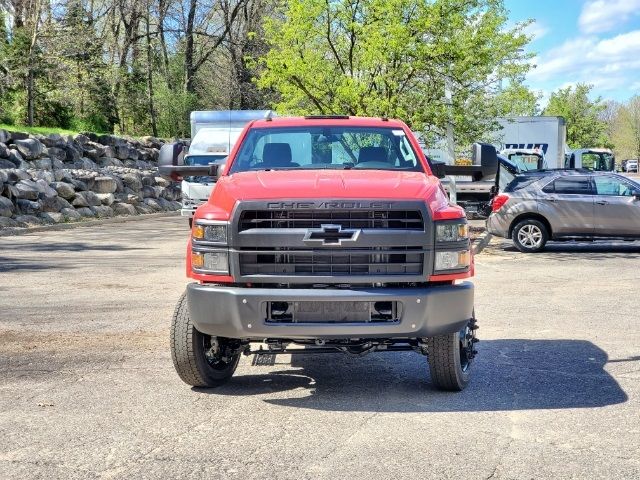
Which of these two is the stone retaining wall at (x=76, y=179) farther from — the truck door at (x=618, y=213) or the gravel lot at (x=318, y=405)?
the truck door at (x=618, y=213)

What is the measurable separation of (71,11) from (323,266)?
98.0 ft

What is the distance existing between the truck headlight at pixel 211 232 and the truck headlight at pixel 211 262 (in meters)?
0.09

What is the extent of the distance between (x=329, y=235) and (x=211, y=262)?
0.82 meters

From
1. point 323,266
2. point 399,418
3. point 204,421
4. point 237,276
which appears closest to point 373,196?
point 323,266

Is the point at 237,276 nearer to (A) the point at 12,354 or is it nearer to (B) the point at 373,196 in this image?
(B) the point at 373,196

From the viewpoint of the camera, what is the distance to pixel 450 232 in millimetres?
5602

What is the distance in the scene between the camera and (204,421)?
209 inches

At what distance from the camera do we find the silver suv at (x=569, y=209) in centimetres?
1681

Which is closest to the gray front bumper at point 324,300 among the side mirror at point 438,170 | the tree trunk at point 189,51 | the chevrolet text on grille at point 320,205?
the chevrolet text on grille at point 320,205

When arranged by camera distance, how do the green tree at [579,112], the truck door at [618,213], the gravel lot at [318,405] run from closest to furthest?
1. the gravel lot at [318,405]
2. the truck door at [618,213]
3. the green tree at [579,112]

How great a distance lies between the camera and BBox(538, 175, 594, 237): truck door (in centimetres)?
1688

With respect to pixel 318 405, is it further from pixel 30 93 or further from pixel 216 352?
pixel 30 93

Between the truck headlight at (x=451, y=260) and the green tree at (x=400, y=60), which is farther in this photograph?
the green tree at (x=400, y=60)

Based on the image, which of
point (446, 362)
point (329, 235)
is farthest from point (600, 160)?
point (329, 235)
